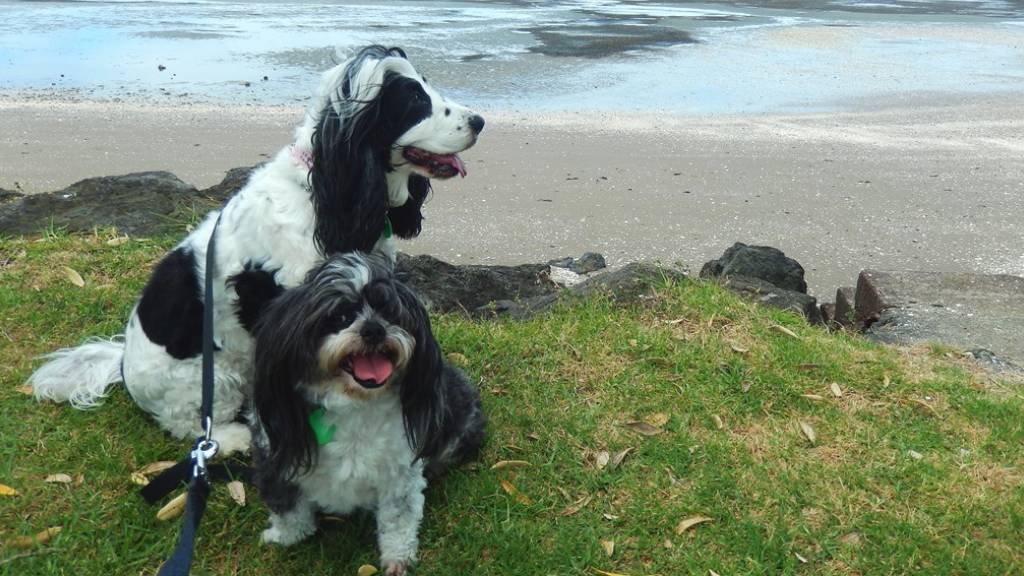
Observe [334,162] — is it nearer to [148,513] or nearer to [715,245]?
[148,513]

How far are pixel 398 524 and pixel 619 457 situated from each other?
3.21ft

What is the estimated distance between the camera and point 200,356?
141 inches

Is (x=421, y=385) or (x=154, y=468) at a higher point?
(x=421, y=385)

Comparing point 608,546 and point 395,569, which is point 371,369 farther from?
point 608,546

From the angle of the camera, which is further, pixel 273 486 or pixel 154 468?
pixel 154 468

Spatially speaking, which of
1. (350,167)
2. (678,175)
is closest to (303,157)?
(350,167)

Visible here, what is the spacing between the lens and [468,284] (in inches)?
216

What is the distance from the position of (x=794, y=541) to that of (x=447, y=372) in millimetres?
1354

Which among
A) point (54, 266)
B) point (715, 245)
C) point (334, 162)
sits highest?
point (334, 162)

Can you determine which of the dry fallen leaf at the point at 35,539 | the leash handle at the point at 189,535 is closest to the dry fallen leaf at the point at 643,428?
the leash handle at the point at 189,535

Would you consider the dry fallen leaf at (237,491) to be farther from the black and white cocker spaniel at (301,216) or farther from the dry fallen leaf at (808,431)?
the dry fallen leaf at (808,431)

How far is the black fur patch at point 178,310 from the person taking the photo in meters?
3.52

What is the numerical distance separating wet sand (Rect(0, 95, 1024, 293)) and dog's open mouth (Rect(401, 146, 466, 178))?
3.18 meters

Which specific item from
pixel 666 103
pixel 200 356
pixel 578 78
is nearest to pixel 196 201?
pixel 200 356
